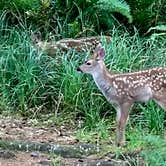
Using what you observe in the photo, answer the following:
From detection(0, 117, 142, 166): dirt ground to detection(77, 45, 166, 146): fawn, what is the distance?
1.90ft

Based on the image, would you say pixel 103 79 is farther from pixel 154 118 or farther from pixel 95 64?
pixel 154 118

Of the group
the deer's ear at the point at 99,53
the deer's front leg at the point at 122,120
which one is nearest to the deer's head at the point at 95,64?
the deer's ear at the point at 99,53

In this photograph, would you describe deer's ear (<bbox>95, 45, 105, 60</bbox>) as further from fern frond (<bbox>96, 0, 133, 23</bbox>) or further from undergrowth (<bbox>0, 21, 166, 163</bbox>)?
fern frond (<bbox>96, 0, 133, 23</bbox>)

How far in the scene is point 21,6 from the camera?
34.9 ft

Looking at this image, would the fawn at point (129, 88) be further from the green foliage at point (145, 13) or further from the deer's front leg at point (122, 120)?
the green foliage at point (145, 13)

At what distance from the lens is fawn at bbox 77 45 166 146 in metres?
7.74

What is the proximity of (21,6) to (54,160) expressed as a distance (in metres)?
4.17

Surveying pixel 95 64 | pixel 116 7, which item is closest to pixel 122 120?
pixel 95 64

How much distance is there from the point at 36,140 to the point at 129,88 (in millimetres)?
1107

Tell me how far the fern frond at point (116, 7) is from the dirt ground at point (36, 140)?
2.41 m

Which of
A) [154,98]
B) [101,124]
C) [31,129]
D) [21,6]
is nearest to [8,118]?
[31,129]

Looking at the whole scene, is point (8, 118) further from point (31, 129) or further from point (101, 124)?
point (101, 124)

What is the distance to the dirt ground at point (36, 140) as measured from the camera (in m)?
6.88

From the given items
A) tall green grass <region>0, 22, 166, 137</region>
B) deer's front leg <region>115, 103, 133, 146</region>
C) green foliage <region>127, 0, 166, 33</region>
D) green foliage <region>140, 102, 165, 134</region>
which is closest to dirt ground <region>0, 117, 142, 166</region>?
tall green grass <region>0, 22, 166, 137</region>
